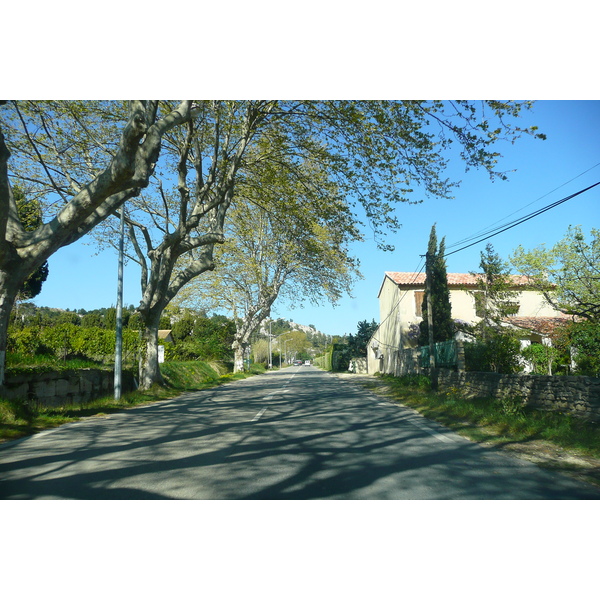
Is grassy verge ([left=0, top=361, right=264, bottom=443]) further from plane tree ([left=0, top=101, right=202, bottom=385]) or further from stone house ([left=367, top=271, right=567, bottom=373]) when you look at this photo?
stone house ([left=367, top=271, right=567, bottom=373])

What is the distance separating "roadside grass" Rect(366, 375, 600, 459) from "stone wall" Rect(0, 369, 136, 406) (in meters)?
8.64

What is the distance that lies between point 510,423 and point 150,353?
13534mm

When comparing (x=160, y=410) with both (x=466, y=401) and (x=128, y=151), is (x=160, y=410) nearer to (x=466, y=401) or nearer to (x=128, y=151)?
(x=128, y=151)

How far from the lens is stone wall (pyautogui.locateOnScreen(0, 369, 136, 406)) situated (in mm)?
10609

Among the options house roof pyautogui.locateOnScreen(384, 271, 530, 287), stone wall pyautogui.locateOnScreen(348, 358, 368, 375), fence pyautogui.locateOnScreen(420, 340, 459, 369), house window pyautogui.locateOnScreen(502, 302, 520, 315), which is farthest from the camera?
stone wall pyautogui.locateOnScreen(348, 358, 368, 375)

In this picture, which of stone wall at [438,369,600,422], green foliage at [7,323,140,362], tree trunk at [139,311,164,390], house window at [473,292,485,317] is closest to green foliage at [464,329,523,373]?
stone wall at [438,369,600,422]

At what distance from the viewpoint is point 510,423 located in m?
9.45

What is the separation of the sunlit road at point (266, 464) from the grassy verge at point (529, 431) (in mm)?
444

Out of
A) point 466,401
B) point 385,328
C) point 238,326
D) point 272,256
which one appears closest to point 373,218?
point 466,401

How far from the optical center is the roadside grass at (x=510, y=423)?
7.77 m

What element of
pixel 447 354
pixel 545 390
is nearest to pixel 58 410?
pixel 545 390

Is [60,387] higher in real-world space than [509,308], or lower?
Answer: lower

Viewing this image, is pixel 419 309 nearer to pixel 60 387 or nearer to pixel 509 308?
pixel 509 308

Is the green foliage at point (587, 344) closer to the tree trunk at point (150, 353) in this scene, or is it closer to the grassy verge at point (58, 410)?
the grassy verge at point (58, 410)
